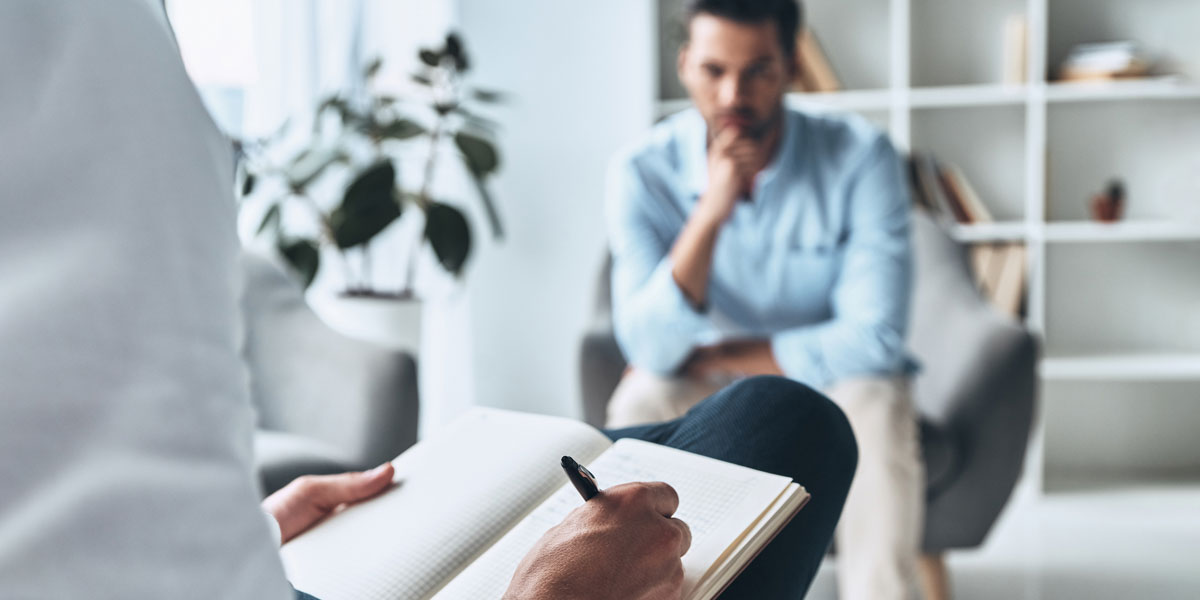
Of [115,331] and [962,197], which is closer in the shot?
[115,331]

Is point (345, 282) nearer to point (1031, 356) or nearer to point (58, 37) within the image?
point (1031, 356)

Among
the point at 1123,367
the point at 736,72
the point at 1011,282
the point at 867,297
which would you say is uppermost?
the point at 736,72

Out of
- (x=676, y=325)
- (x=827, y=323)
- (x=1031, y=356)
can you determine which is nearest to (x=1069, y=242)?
(x=1031, y=356)

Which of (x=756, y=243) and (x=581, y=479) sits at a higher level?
(x=581, y=479)

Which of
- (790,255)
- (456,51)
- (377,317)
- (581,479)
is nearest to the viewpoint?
(581,479)

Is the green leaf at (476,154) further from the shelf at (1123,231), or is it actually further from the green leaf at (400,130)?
the shelf at (1123,231)

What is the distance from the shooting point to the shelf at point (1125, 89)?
252 centimetres

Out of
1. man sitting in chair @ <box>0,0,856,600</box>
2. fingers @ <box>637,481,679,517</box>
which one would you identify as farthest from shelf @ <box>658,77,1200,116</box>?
man sitting in chair @ <box>0,0,856,600</box>

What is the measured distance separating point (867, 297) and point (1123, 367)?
4.14ft

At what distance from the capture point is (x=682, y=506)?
2.25 ft

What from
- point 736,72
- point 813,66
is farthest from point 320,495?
point 813,66

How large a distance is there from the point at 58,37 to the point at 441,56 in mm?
2173

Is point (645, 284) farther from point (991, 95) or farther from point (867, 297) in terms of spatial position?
point (991, 95)

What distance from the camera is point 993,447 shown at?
169 centimetres
